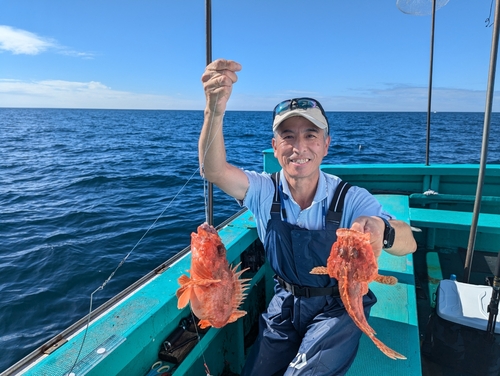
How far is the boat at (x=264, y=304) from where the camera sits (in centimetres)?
221

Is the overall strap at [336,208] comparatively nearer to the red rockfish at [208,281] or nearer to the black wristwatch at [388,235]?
the black wristwatch at [388,235]

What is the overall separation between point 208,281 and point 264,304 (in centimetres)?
246

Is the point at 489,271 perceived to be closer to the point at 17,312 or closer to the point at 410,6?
the point at 410,6

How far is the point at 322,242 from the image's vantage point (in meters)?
2.59

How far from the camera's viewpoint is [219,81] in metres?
2.33

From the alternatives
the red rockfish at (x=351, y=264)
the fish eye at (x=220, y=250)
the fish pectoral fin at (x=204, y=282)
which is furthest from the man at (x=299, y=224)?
the fish pectoral fin at (x=204, y=282)

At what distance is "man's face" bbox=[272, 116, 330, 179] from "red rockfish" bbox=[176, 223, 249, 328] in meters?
0.85

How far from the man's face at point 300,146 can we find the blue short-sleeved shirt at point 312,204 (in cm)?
18

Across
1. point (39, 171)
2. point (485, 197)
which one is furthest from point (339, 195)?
point (39, 171)

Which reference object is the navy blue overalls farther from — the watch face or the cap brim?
the cap brim

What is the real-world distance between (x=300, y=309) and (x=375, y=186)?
4.30 m

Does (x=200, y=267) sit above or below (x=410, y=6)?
below

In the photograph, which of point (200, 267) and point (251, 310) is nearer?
point (200, 267)

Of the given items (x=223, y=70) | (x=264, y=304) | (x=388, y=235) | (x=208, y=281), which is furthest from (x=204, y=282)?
(x=264, y=304)
